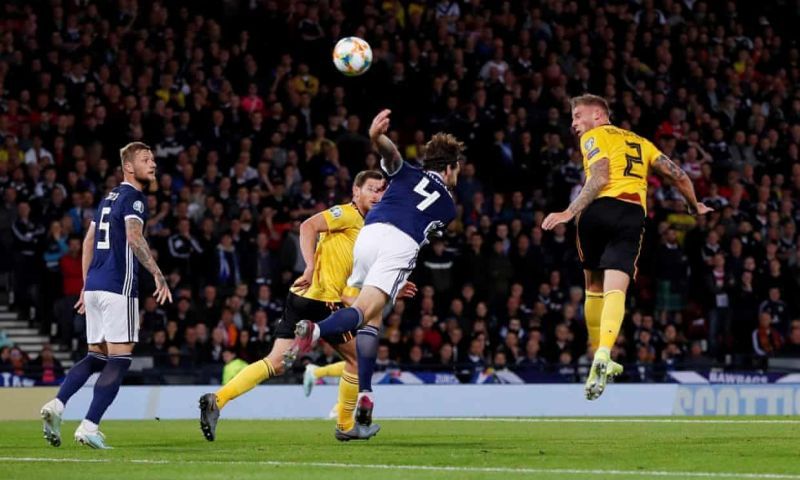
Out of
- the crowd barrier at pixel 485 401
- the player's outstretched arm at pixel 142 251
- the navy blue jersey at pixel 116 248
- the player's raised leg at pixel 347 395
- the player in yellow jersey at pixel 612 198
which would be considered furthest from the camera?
the crowd barrier at pixel 485 401

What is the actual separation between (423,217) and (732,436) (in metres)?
3.17

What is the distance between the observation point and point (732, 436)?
1157 centimetres

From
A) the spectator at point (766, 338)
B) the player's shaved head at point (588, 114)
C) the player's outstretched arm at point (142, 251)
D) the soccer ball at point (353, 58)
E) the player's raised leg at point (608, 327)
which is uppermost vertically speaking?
the soccer ball at point (353, 58)

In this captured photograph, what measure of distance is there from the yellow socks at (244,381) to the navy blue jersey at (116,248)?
1064 mm

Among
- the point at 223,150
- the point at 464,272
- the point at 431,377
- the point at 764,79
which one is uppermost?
the point at 764,79

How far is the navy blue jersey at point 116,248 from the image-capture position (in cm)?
1095

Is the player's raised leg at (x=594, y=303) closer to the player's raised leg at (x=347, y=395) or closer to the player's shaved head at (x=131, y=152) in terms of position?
the player's raised leg at (x=347, y=395)

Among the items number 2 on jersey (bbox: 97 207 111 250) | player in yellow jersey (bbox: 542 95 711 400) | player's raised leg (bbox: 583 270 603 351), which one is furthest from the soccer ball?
number 2 on jersey (bbox: 97 207 111 250)

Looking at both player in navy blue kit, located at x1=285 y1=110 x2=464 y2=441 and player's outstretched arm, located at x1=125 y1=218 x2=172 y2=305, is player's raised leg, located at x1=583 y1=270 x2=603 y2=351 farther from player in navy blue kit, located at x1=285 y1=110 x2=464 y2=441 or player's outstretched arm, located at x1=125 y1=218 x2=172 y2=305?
player's outstretched arm, located at x1=125 y1=218 x2=172 y2=305

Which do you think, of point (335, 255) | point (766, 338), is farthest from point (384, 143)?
point (766, 338)

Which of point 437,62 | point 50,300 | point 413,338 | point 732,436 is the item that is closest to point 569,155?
point 437,62

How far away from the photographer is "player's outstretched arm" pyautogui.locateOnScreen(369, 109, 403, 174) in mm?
10430

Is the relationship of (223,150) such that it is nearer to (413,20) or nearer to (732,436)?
(413,20)

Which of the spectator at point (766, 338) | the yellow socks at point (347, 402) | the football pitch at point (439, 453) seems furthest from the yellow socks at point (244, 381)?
the spectator at point (766, 338)
